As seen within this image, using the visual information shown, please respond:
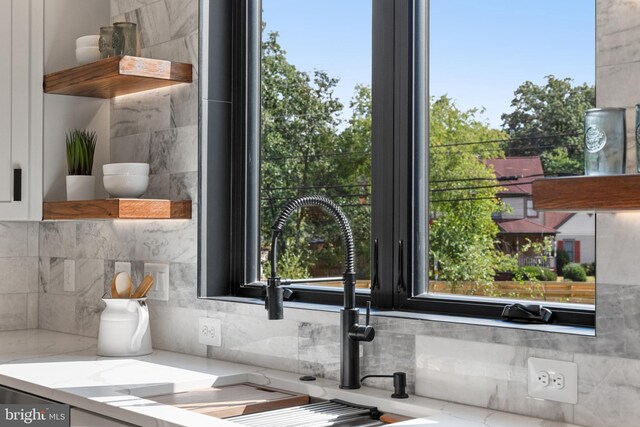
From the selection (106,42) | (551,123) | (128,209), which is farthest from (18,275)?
(551,123)

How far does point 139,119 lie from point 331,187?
0.90 metres

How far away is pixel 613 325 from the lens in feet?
5.85

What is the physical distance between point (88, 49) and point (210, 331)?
1.10 m

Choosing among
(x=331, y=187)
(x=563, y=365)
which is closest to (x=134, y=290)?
(x=331, y=187)

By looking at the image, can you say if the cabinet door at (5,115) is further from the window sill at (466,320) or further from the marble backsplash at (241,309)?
the window sill at (466,320)

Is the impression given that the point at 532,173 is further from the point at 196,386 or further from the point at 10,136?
A: the point at 10,136

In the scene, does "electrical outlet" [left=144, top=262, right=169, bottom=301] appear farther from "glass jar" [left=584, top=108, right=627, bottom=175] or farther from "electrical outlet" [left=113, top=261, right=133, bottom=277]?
"glass jar" [left=584, top=108, right=627, bottom=175]

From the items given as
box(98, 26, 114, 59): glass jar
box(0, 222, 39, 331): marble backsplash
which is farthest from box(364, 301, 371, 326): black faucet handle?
box(0, 222, 39, 331): marble backsplash

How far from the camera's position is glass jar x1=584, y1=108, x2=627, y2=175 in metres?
1.55

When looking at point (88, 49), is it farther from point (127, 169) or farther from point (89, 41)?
point (127, 169)

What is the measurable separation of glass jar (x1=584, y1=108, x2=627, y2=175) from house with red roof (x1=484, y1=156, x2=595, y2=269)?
1.56ft

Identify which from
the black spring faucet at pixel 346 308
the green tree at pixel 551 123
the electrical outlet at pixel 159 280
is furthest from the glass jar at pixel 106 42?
the green tree at pixel 551 123

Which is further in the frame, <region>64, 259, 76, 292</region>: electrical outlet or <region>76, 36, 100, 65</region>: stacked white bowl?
<region>64, 259, 76, 292</region>: electrical outlet

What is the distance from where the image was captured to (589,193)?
4.86 feet
